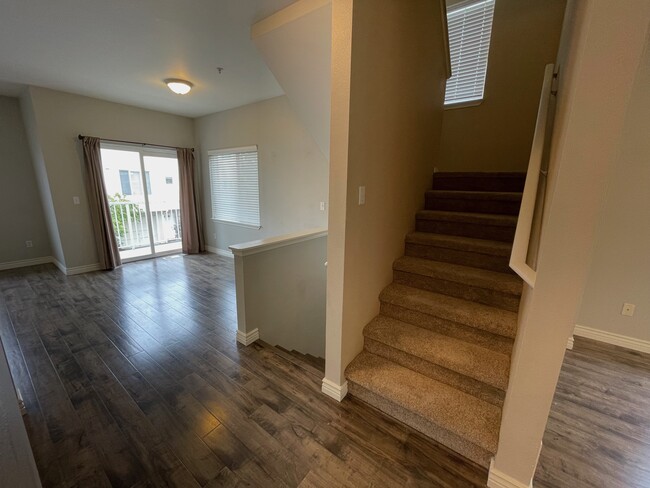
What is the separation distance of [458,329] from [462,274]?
0.41 meters

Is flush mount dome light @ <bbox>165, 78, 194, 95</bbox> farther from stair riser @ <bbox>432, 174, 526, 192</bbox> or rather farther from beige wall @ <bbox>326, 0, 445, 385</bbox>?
stair riser @ <bbox>432, 174, 526, 192</bbox>

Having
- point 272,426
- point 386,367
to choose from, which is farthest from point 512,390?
point 272,426

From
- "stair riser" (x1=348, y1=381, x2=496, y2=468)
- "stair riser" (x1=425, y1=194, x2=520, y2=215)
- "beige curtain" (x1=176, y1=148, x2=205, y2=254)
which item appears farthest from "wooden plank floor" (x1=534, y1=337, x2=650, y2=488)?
"beige curtain" (x1=176, y1=148, x2=205, y2=254)

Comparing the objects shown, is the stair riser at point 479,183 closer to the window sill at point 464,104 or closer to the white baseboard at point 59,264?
the window sill at point 464,104

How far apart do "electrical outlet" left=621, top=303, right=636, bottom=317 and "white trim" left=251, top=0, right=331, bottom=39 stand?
11.6 ft

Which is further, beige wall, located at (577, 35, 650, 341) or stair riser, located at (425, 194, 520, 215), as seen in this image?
stair riser, located at (425, 194, 520, 215)

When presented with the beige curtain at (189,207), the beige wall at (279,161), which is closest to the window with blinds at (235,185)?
the beige wall at (279,161)

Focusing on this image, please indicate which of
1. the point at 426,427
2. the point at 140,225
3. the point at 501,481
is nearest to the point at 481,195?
the point at 426,427

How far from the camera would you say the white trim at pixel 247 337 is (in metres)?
2.39

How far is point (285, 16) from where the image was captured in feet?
6.72

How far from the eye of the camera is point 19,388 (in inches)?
73.0

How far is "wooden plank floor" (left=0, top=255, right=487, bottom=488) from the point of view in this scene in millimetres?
1335

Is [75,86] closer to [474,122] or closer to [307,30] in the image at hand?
[307,30]

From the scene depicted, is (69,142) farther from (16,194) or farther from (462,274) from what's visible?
(462,274)
